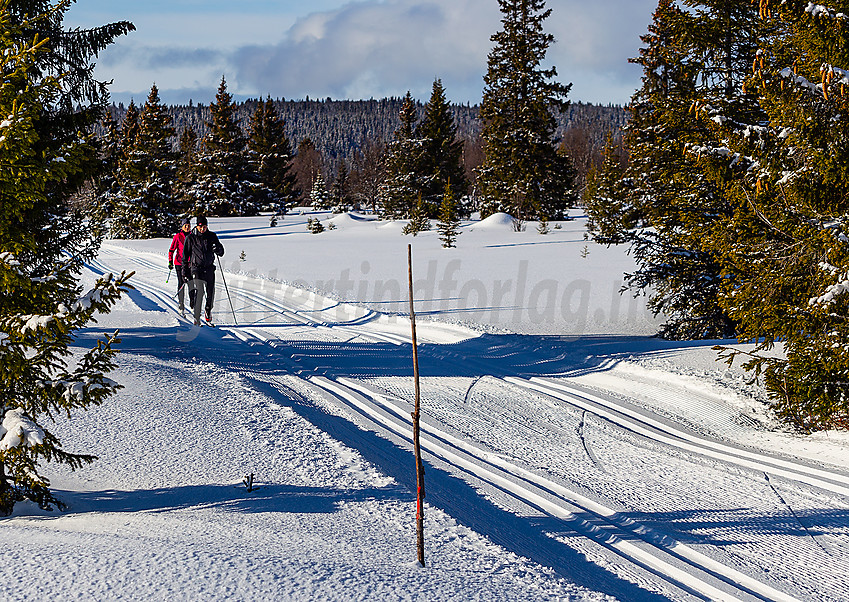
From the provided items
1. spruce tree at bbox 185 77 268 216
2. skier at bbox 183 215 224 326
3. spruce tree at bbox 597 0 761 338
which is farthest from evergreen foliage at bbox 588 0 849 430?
spruce tree at bbox 185 77 268 216

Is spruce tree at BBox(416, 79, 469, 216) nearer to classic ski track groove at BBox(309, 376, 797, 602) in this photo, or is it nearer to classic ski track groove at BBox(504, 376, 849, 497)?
classic ski track groove at BBox(504, 376, 849, 497)

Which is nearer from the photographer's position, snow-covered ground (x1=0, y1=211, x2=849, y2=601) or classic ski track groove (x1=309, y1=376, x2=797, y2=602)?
snow-covered ground (x1=0, y1=211, x2=849, y2=601)

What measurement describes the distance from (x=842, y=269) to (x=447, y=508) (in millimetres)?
4890

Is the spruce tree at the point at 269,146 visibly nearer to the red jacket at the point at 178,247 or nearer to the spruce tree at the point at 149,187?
the spruce tree at the point at 149,187

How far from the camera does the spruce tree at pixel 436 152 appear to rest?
164ft

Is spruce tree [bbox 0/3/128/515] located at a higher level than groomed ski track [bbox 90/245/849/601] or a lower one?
higher

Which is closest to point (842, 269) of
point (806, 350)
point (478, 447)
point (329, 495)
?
point (806, 350)

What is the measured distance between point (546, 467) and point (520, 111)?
38.4 meters

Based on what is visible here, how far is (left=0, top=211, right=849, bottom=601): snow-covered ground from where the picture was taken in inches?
141

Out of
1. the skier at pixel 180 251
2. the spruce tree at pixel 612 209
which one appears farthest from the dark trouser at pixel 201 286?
the spruce tree at pixel 612 209

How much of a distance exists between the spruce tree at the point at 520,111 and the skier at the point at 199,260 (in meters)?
30.6

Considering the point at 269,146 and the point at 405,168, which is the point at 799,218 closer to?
the point at 405,168

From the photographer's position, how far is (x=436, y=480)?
5703mm

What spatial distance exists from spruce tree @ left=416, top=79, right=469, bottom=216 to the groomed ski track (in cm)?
3704
